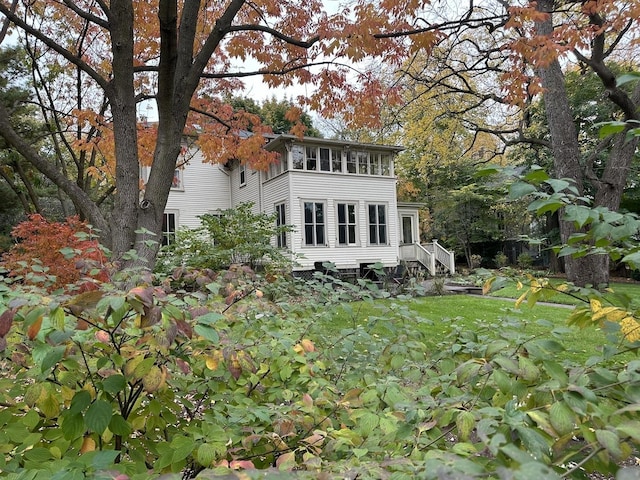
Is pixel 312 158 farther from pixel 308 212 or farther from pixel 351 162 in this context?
pixel 308 212

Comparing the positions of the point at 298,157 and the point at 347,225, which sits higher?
the point at 298,157

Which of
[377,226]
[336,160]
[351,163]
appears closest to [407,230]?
[377,226]

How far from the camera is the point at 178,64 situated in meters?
4.15

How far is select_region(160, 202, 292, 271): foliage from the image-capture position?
976 cm

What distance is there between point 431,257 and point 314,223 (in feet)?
18.5

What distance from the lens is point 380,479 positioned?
906mm

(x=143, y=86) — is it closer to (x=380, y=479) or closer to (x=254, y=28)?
(x=254, y=28)

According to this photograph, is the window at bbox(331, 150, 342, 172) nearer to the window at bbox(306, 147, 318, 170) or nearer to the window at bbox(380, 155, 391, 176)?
the window at bbox(306, 147, 318, 170)

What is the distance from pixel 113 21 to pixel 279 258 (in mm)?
7028

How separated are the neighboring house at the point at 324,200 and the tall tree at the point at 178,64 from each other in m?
7.00

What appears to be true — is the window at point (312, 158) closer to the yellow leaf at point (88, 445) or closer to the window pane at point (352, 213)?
the window pane at point (352, 213)

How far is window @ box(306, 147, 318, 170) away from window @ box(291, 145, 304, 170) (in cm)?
27

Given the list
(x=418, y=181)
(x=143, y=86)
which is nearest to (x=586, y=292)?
(x=143, y=86)

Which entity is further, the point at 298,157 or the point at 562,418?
the point at 298,157
